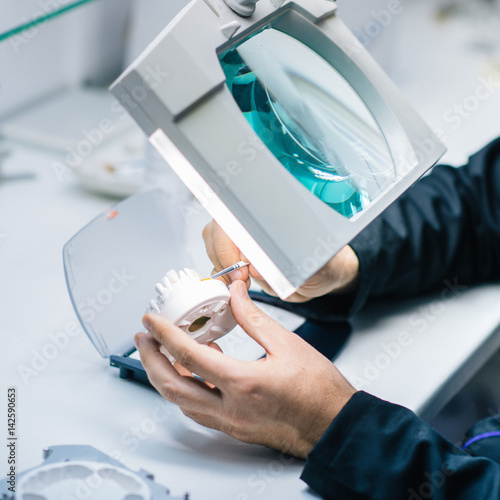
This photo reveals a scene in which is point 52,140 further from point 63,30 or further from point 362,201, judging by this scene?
point 362,201

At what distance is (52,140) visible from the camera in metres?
1.04

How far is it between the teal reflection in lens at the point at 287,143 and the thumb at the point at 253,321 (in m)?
0.12

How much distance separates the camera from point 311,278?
737mm

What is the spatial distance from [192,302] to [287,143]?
17 cm

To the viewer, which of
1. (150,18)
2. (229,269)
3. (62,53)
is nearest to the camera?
(229,269)

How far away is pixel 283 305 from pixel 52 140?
0.51 m

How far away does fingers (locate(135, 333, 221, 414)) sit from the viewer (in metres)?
0.56

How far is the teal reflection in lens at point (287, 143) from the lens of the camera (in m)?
0.55
